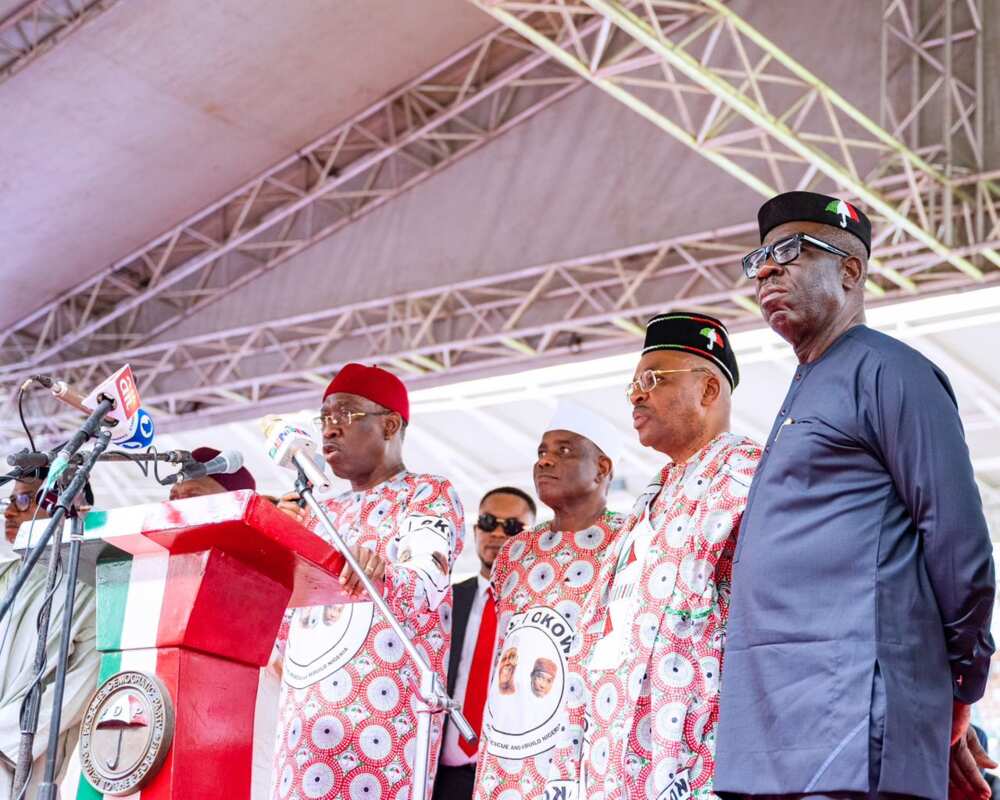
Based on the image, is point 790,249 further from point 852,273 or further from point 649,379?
point 649,379

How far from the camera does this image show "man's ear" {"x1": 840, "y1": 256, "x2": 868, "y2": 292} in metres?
2.37

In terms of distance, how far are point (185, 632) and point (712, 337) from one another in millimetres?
1391

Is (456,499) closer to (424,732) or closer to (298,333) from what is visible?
(424,732)

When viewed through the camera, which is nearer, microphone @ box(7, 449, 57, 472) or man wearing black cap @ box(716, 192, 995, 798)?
man wearing black cap @ box(716, 192, 995, 798)

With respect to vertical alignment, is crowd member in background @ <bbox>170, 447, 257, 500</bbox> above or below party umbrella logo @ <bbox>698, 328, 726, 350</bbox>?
below

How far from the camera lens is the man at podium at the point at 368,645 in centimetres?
306

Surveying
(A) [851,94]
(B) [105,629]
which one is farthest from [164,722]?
(A) [851,94]

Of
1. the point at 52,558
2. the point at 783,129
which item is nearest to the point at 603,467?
the point at 52,558

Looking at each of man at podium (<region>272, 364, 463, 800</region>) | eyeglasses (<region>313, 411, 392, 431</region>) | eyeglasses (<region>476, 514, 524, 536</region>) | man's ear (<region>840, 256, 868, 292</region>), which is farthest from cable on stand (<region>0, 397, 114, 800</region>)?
eyeglasses (<region>476, 514, 524, 536</region>)

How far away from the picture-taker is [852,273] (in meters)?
2.38

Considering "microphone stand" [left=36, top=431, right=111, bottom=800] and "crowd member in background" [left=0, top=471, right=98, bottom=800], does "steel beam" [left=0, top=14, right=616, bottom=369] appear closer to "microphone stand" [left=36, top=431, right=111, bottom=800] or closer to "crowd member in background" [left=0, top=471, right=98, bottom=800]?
"crowd member in background" [left=0, top=471, right=98, bottom=800]

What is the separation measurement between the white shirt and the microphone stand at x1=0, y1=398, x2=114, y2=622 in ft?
5.11

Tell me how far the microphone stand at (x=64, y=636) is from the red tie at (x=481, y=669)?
4.91 feet

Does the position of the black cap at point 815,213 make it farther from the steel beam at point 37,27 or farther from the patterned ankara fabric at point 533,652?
the steel beam at point 37,27
